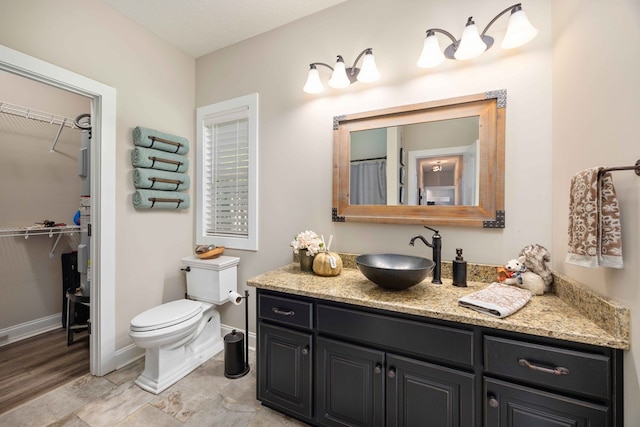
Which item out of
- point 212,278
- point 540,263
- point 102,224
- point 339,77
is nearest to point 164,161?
point 102,224

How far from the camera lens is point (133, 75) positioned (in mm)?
2242

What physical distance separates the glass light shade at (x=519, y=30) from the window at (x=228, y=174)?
183 cm

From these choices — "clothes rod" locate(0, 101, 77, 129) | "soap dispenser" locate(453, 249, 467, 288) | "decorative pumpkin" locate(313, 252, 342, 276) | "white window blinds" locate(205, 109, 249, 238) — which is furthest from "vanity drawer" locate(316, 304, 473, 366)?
"clothes rod" locate(0, 101, 77, 129)

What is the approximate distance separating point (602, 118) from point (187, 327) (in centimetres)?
259

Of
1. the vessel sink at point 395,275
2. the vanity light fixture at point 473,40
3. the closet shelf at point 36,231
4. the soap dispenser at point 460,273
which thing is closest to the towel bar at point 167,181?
the closet shelf at point 36,231

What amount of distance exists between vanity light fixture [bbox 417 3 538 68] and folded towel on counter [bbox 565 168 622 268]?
857mm

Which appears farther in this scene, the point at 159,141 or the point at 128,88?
the point at 159,141

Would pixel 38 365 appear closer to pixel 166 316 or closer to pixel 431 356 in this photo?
pixel 166 316

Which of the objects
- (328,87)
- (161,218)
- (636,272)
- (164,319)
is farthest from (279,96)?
(636,272)

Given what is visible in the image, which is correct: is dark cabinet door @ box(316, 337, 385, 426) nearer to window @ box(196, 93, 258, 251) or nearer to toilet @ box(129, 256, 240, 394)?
toilet @ box(129, 256, 240, 394)

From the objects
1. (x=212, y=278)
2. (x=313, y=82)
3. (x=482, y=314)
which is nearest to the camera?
(x=482, y=314)

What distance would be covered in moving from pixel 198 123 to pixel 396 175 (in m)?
2.02

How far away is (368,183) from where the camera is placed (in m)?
1.95

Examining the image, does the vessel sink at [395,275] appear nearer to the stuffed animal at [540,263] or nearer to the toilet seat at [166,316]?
the stuffed animal at [540,263]
